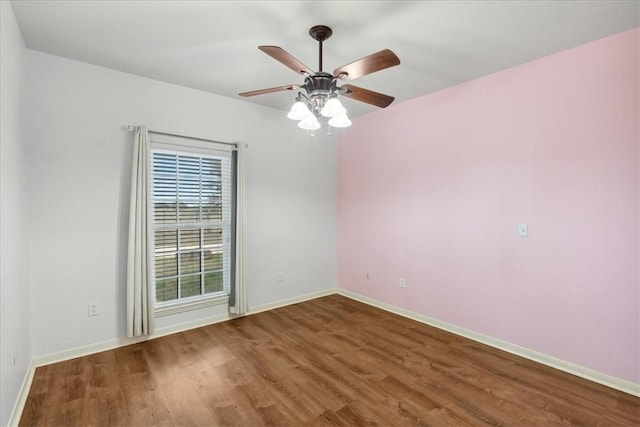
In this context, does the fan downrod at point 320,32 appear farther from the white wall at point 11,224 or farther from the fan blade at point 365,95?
the white wall at point 11,224

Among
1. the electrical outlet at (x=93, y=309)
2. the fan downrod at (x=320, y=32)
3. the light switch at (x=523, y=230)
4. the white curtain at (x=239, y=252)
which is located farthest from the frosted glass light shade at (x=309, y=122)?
the electrical outlet at (x=93, y=309)

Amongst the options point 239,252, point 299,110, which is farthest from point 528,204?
point 239,252

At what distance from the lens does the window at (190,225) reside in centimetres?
341

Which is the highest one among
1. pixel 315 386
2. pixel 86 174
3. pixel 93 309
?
pixel 86 174

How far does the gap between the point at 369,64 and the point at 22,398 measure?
11.2 feet

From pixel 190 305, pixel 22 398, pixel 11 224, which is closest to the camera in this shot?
pixel 11 224

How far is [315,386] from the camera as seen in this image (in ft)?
8.05

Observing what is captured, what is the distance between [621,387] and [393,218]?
8.56ft

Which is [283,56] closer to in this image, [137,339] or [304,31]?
[304,31]

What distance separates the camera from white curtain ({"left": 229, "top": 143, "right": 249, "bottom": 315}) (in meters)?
3.78

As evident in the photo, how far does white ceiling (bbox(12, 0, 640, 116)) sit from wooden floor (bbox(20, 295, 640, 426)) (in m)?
2.82

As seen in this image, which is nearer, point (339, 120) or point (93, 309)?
point (339, 120)

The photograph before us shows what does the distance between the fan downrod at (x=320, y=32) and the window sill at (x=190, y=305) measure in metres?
3.09

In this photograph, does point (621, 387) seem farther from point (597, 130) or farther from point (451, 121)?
point (451, 121)
